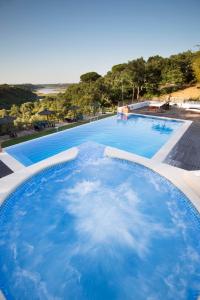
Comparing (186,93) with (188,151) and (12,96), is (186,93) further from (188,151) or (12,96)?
(12,96)

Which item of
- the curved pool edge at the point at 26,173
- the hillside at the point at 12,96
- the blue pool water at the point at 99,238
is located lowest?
the blue pool water at the point at 99,238

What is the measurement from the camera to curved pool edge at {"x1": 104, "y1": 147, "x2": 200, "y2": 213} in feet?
20.2

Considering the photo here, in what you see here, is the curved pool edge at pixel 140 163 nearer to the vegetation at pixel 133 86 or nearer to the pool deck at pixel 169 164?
the pool deck at pixel 169 164

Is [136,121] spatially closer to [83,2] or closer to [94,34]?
[83,2]

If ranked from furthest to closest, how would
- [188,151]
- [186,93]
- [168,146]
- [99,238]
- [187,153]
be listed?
[186,93] < [168,146] < [188,151] < [187,153] < [99,238]

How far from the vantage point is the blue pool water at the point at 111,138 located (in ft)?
32.6

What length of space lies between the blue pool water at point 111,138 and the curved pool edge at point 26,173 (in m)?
0.75

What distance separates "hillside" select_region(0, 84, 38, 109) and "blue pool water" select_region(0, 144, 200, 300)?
4691 cm

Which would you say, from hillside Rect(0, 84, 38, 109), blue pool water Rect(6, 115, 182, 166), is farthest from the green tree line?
hillside Rect(0, 84, 38, 109)

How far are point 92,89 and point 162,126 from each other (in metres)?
12.3

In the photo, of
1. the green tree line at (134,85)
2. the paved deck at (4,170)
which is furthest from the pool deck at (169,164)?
the green tree line at (134,85)

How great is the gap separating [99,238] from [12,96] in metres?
58.6

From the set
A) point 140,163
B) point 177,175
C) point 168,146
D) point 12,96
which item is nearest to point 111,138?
point 168,146

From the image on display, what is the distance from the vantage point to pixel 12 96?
5472 centimetres
